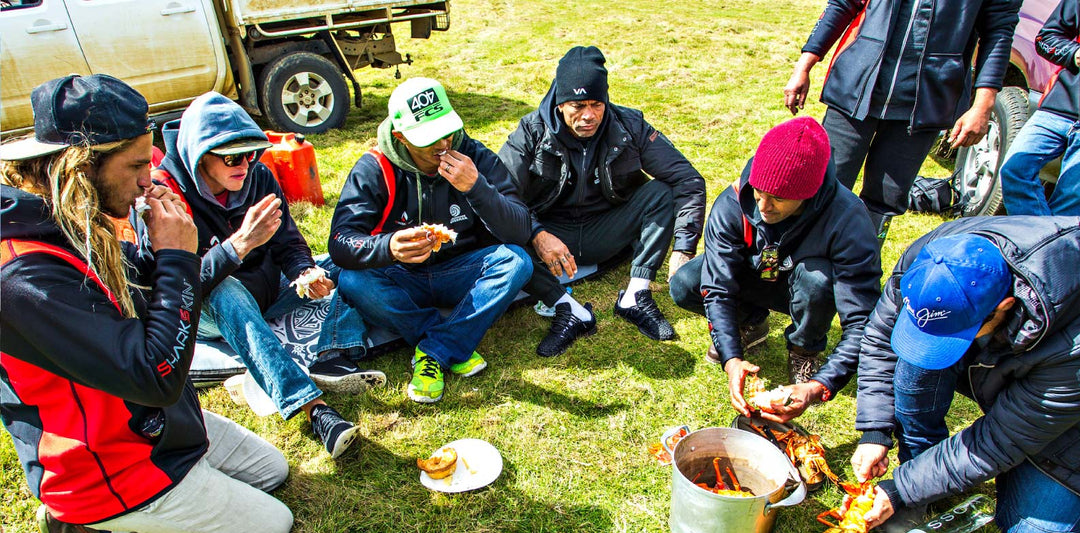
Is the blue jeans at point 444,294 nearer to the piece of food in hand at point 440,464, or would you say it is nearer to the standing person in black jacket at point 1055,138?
the piece of food in hand at point 440,464

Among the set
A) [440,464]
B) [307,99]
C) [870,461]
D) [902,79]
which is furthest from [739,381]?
[307,99]

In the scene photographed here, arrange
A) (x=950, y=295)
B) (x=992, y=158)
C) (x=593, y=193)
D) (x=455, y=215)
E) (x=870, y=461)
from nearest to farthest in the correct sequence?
(x=950, y=295) < (x=870, y=461) < (x=455, y=215) < (x=593, y=193) < (x=992, y=158)

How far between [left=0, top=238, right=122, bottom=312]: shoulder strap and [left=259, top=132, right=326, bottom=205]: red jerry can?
3449 millimetres

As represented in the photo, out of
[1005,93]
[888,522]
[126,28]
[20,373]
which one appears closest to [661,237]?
[888,522]

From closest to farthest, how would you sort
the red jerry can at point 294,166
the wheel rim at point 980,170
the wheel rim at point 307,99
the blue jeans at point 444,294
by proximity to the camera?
the blue jeans at point 444,294, the wheel rim at point 980,170, the red jerry can at point 294,166, the wheel rim at point 307,99

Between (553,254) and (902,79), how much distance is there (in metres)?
1.95

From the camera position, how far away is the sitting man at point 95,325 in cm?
178

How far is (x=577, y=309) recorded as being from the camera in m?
3.87

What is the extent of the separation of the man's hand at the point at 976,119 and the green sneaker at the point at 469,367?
2662mm

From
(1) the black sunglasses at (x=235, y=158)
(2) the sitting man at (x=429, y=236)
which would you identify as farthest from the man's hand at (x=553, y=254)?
(1) the black sunglasses at (x=235, y=158)

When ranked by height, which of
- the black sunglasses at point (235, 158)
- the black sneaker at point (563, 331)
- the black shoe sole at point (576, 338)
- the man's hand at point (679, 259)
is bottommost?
the black shoe sole at point (576, 338)

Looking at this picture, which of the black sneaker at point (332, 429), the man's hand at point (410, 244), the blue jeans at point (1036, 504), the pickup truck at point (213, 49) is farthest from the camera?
the pickup truck at point (213, 49)

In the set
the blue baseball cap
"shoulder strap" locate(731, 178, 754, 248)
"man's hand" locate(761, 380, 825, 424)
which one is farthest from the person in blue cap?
"shoulder strap" locate(731, 178, 754, 248)

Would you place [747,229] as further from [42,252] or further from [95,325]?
[42,252]
